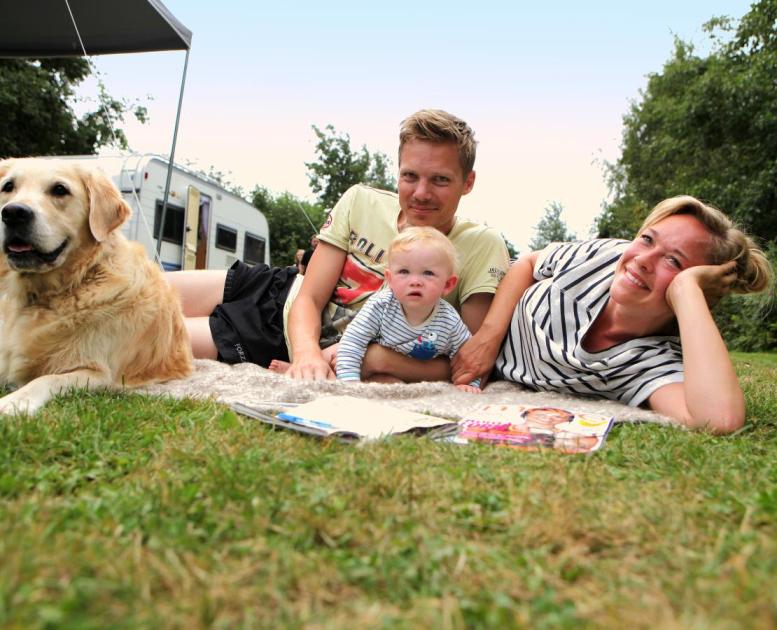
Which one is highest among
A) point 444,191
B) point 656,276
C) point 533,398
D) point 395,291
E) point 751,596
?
point 444,191

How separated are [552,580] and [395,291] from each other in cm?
252

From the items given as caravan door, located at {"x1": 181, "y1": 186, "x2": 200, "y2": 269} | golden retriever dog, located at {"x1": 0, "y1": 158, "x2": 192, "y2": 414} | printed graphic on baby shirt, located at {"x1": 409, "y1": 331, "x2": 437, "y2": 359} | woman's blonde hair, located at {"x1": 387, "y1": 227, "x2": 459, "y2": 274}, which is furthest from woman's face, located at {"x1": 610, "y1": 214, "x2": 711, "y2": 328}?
caravan door, located at {"x1": 181, "y1": 186, "x2": 200, "y2": 269}

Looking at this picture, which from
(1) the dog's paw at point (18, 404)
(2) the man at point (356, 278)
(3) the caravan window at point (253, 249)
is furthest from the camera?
(3) the caravan window at point (253, 249)

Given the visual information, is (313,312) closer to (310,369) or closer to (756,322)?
(310,369)

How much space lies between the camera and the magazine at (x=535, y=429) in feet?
6.93

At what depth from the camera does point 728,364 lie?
2.68 metres

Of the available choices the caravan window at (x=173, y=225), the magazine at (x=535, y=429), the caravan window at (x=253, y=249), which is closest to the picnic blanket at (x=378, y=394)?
the magazine at (x=535, y=429)

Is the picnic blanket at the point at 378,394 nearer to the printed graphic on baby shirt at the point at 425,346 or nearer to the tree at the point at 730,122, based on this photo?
the printed graphic on baby shirt at the point at 425,346

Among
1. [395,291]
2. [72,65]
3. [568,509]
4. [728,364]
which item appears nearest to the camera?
[568,509]

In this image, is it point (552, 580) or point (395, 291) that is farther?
point (395, 291)

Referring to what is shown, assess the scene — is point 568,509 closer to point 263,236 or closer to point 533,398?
point 533,398

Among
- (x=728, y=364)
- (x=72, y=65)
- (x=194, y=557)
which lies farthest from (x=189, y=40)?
(x=72, y=65)

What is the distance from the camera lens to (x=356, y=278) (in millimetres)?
4102

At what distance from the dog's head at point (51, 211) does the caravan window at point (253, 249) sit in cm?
1150
